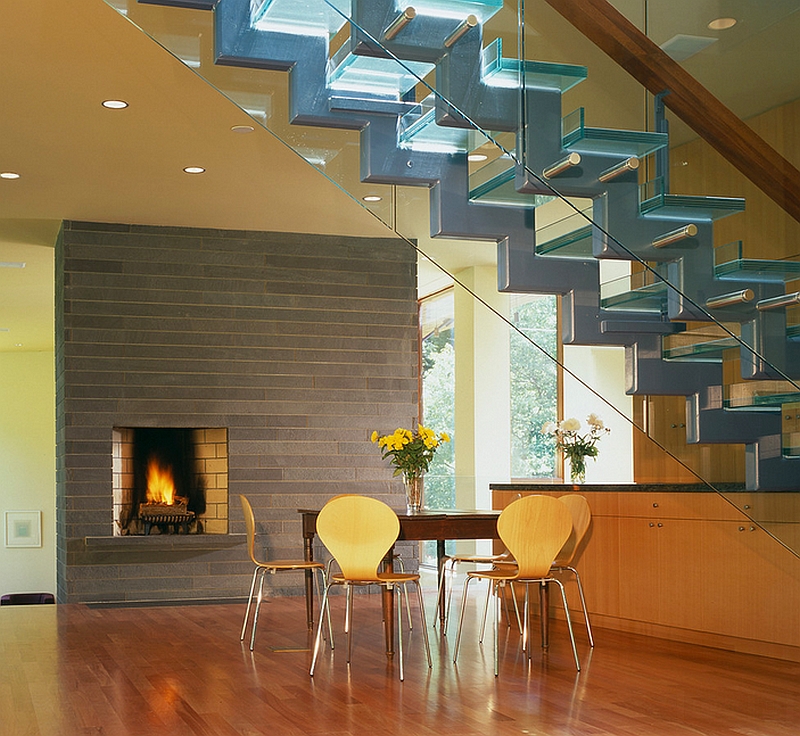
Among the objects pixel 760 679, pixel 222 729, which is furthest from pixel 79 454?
pixel 760 679

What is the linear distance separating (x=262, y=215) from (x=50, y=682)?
4.60 meters

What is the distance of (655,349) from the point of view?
4.45 metres

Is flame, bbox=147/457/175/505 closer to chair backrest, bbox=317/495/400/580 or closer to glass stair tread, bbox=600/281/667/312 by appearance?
chair backrest, bbox=317/495/400/580

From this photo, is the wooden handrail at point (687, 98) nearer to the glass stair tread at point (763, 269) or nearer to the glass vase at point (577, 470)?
the glass stair tread at point (763, 269)

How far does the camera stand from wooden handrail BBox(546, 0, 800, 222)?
140 inches

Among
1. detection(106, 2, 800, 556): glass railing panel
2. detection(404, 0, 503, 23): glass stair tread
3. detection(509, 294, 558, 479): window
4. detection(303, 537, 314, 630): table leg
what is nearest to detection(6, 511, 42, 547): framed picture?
detection(509, 294, 558, 479): window

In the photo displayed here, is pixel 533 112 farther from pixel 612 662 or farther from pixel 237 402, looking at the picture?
pixel 237 402

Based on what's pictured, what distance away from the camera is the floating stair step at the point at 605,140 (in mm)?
3629

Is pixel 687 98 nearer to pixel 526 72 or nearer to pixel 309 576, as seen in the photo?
pixel 526 72

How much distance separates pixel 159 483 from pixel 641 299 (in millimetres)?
5826

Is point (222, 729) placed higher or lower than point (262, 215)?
lower

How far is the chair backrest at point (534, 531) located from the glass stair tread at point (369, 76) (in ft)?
6.66

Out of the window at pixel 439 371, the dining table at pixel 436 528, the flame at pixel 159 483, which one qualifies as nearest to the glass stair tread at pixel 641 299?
the dining table at pixel 436 528

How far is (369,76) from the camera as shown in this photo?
412 centimetres
